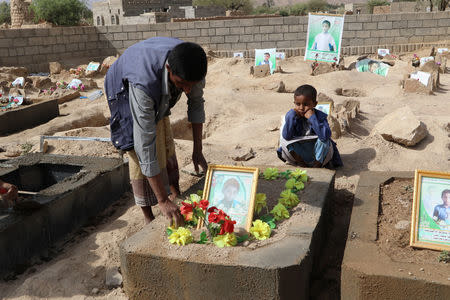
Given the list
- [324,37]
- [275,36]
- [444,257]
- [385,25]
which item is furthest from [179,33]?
[444,257]

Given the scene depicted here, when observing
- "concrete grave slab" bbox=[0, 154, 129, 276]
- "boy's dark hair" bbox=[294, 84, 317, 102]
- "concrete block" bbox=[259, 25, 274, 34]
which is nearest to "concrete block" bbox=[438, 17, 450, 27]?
"concrete block" bbox=[259, 25, 274, 34]

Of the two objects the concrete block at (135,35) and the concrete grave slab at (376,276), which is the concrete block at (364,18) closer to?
the concrete block at (135,35)

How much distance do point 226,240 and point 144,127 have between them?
760mm

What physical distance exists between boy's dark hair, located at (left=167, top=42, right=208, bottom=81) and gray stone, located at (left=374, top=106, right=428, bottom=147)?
3049 millimetres

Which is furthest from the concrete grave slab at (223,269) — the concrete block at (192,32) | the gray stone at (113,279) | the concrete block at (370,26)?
the concrete block at (370,26)

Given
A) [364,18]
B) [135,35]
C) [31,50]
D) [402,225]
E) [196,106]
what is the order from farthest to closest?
[135,35], [364,18], [31,50], [196,106], [402,225]

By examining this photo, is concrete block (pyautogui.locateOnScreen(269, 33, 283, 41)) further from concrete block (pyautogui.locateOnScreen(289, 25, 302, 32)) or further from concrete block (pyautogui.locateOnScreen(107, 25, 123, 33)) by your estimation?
concrete block (pyautogui.locateOnScreen(107, 25, 123, 33))

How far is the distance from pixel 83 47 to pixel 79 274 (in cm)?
1309

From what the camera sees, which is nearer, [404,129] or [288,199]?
[288,199]

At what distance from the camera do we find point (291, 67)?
13.0 meters

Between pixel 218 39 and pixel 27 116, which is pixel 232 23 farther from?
pixel 27 116

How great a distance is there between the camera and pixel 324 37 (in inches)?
448

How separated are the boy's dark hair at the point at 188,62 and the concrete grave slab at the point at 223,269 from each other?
94 centimetres

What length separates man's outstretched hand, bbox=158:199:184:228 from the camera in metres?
2.46
